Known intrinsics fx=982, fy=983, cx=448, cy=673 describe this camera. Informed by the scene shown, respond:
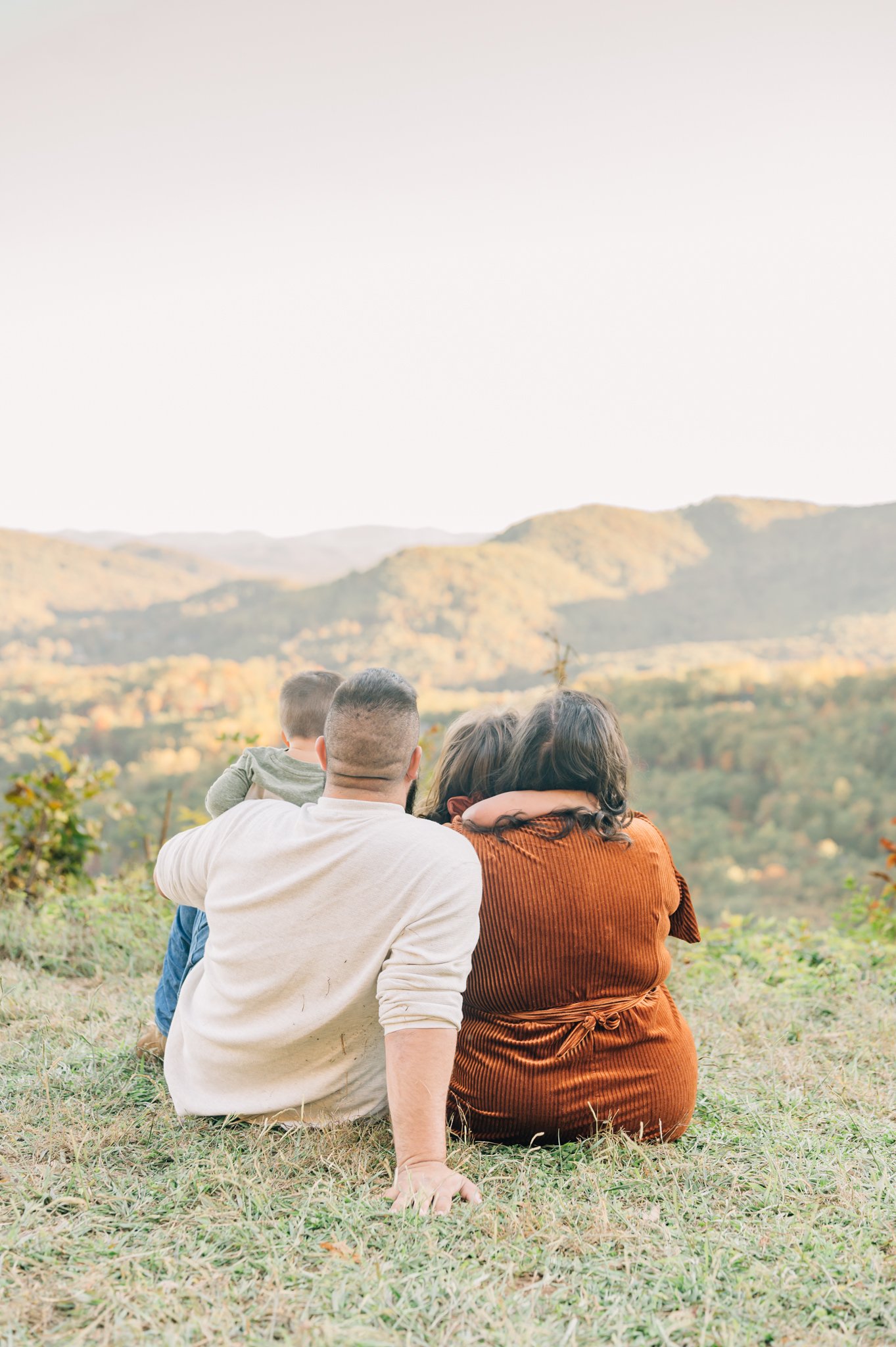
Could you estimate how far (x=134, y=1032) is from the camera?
122 inches

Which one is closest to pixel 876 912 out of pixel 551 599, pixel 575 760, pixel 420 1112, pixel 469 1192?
pixel 575 760

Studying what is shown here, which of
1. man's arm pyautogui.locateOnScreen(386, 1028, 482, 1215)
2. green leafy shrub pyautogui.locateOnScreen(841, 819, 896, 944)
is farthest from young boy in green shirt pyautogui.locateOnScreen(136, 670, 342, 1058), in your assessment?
green leafy shrub pyautogui.locateOnScreen(841, 819, 896, 944)

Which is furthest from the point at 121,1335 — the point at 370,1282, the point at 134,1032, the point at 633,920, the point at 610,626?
the point at 610,626

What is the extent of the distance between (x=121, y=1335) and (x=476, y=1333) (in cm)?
53

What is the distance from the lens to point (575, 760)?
7.15 feet

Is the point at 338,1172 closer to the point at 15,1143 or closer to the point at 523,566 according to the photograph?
the point at 15,1143

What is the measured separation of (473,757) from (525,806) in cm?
20

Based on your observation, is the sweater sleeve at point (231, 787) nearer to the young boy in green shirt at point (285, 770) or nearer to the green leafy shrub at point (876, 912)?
the young boy in green shirt at point (285, 770)

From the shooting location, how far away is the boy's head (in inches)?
103

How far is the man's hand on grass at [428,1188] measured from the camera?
6.02 feet

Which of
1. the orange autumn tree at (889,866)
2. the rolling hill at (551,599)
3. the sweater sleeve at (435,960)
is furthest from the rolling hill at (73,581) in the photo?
the sweater sleeve at (435,960)

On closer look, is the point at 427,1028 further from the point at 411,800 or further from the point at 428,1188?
the point at 411,800

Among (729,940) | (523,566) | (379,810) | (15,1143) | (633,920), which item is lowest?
(729,940)

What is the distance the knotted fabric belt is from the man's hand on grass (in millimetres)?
366
